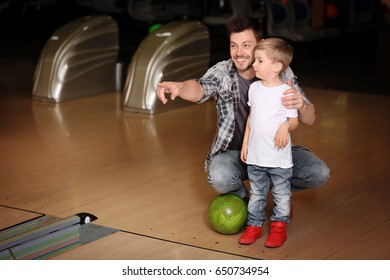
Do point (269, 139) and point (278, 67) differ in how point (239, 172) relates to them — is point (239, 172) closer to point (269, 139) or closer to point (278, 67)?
point (269, 139)

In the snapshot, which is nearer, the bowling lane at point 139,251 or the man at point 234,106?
the bowling lane at point 139,251

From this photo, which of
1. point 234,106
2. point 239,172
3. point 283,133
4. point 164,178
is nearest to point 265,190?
point 239,172

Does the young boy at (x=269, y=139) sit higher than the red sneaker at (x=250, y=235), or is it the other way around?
the young boy at (x=269, y=139)

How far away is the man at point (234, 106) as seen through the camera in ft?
12.9

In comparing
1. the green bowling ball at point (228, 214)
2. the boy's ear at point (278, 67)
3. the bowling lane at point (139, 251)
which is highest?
the boy's ear at point (278, 67)

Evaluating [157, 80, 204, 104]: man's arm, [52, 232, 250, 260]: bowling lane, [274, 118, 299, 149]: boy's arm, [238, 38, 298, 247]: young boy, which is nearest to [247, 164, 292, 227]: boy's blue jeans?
[238, 38, 298, 247]: young boy

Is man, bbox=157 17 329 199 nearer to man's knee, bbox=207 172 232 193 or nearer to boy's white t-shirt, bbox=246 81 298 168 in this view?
man's knee, bbox=207 172 232 193

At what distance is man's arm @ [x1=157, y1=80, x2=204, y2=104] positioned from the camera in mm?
3805

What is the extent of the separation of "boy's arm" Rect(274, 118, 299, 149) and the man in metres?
0.16

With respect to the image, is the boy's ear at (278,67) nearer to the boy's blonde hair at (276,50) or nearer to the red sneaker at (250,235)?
the boy's blonde hair at (276,50)

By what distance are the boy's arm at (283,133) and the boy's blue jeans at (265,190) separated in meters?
0.15

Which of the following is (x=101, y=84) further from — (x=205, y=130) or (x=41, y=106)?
(x=205, y=130)

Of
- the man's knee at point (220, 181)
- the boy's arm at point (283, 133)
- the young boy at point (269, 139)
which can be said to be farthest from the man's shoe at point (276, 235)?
the boy's arm at point (283, 133)

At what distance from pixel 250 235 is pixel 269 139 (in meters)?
0.52
